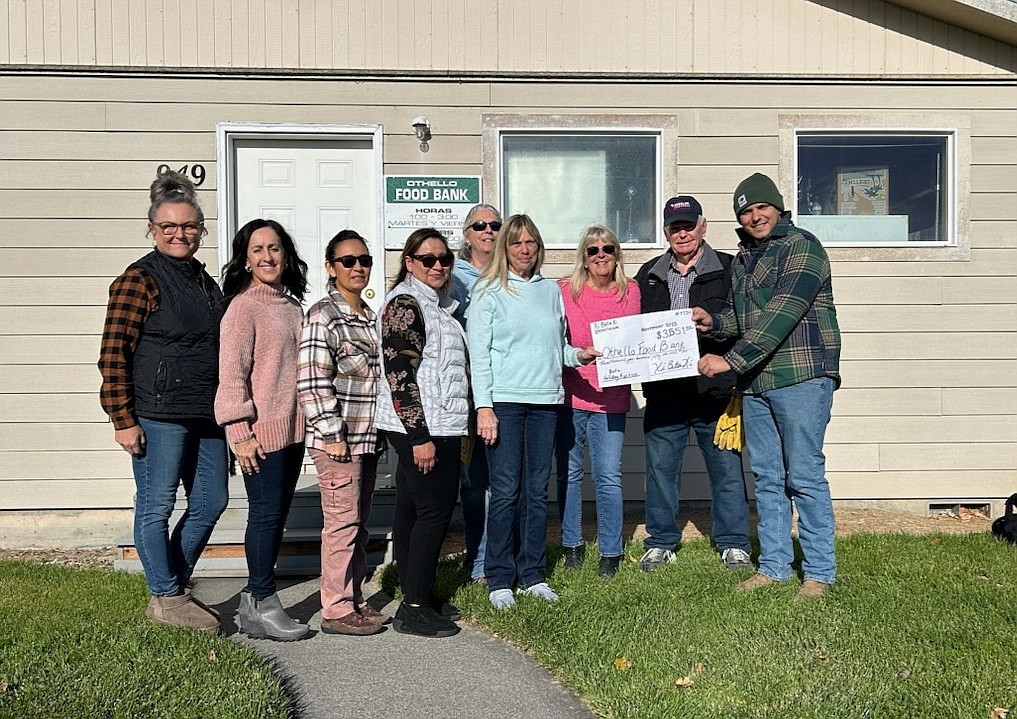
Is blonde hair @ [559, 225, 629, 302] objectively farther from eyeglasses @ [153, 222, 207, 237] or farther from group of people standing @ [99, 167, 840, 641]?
eyeglasses @ [153, 222, 207, 237]

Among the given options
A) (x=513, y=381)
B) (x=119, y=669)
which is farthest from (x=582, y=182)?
(x=119, y=669)

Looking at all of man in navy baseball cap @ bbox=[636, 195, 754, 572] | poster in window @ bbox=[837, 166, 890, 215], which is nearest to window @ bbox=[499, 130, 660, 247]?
poster in window @ bbox=[837, 166, 890, 215]

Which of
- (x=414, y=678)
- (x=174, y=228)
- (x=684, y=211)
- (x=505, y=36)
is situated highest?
(x=505, y=36)

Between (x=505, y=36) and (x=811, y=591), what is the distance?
444 cm

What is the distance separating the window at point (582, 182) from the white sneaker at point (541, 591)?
117 inches

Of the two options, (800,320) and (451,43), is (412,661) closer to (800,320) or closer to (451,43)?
(800,320)

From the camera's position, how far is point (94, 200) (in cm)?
660

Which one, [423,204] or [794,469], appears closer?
[794,469]

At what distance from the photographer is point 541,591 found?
15.3 feet

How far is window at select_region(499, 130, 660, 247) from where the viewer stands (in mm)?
6898

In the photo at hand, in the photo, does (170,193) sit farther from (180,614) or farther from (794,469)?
(794,469)

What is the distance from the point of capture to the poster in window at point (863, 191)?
7.04 meters

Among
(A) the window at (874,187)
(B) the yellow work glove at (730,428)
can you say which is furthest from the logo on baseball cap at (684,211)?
(A) the window at (874,187)

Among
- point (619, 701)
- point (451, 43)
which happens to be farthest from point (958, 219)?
point (619, 701)
